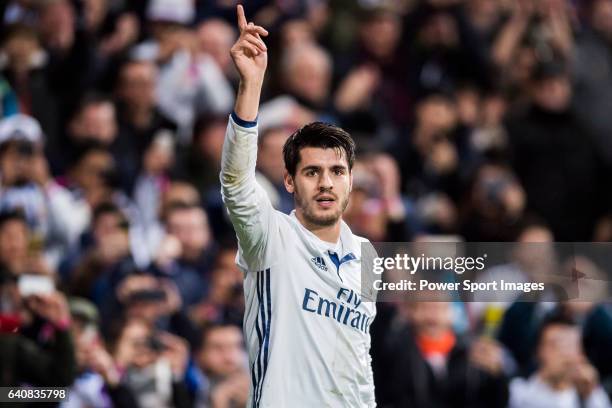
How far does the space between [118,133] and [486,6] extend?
3886mm

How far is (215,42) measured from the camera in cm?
1022

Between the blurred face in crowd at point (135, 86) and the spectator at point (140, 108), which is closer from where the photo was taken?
the spectator at point (140, 108)

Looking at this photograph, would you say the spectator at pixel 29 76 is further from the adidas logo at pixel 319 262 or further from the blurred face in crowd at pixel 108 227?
the adidas logo at pixel 319 262

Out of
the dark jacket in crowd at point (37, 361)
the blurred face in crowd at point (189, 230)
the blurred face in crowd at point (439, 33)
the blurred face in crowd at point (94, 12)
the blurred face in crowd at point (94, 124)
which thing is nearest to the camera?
the dark jacket in crowd at point (37, 361)

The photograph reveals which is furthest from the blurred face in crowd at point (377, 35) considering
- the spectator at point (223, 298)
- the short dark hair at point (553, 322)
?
the short dark hair at point (553, 322)

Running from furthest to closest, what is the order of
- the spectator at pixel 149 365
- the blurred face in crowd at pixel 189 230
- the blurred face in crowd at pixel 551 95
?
1. the blurred face in crowd at pixel 551 95
2. the blurred face in crowd at pixel 189 230
3. the spectator at pixel 149 365

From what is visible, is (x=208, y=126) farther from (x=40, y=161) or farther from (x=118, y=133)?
(x=40, y=161)

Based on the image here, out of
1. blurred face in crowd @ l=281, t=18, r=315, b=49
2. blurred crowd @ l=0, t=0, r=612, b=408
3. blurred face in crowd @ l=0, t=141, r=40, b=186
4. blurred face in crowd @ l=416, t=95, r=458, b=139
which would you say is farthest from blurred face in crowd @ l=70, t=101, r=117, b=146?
blurred face in crowd @ l=416, t=95, r=458, b=139

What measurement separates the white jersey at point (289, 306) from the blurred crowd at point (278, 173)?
8.87 ft

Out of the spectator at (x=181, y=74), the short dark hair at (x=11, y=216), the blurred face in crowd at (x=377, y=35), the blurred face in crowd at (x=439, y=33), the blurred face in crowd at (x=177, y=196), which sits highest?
the blurred face in crowd at (x=439, y=33)

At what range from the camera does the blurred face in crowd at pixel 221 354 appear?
26.0ft

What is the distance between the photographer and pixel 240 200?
14.9ft

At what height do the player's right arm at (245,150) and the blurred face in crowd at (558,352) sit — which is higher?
the blurred face in crowd at (558,352)

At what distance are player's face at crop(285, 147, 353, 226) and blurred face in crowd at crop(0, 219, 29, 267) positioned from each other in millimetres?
3500
